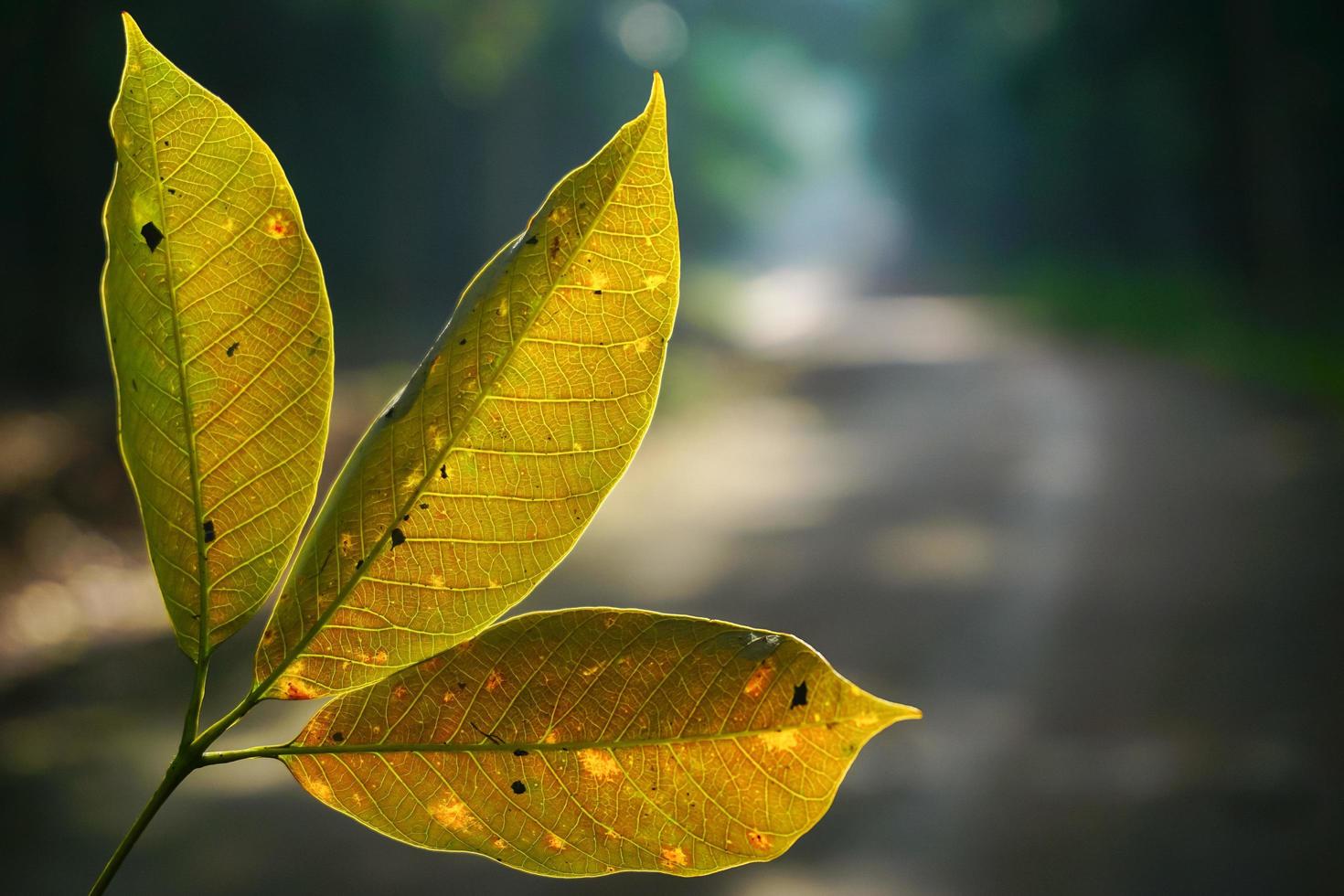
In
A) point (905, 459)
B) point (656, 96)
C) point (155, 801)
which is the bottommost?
point (155, 801)

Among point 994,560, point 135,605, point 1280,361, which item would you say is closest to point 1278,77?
point 1280,361

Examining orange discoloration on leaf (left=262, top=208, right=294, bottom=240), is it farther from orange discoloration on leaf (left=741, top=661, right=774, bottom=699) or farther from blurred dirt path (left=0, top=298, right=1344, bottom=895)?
blurred dirt path (left=0, top=298, right=1344, bottom=895)

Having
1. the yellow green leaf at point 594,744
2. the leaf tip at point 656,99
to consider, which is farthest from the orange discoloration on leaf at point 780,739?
the leaf tip at point 656,99

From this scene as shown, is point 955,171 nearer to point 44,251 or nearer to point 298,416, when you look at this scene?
point 44,251

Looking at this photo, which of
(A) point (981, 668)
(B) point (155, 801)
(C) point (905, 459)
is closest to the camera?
(B) point (155, 801)

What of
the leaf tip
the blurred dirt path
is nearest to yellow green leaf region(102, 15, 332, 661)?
the leaf tip

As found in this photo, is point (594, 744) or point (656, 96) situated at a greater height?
point (656, 96)

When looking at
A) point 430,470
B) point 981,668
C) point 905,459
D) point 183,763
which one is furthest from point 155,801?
point 905,459

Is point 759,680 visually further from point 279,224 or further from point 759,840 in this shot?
point 279,224

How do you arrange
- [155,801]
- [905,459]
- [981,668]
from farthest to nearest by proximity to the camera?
[905,459] < [981,668] < [155,801]
